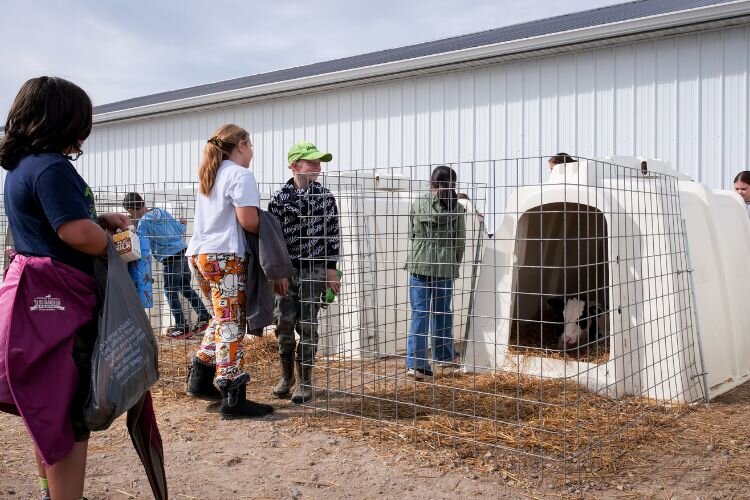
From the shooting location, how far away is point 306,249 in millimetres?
4547

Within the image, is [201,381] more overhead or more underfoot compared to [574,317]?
more underfoot

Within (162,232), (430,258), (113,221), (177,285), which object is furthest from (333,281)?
(177,285)

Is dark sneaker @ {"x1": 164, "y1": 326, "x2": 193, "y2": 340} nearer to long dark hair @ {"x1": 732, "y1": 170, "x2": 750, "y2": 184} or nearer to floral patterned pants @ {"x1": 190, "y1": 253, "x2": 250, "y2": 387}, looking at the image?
floral patterned pants @ {"x1": 190, "y1": 253, "x2": 250, "y2": 387}

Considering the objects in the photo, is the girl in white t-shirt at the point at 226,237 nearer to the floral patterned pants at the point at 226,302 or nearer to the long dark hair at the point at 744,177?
the floral patterned pants at the point at 226,302

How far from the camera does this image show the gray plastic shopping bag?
2262 millimetres

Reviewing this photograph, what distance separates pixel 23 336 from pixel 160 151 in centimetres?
1166

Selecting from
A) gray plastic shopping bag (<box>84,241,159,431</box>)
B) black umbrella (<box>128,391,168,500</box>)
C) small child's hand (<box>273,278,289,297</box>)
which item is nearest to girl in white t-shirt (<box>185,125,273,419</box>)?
small child's hand (<box>273,278,289,297</box>)

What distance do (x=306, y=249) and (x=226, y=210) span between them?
24.7 inches

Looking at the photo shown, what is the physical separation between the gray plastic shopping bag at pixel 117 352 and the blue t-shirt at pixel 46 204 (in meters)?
0.11

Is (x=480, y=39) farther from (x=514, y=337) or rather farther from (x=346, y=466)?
(x=346, y=466)

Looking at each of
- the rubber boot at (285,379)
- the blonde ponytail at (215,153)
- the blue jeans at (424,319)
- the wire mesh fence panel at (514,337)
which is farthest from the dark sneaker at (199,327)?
the blonde ponytail at (215,153)

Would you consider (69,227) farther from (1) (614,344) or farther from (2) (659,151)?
(2) (659,151)

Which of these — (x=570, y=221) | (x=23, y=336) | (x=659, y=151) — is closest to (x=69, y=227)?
(x=23, y=336)

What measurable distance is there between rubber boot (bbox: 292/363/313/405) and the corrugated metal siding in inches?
173
